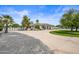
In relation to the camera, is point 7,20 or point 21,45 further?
point 7,20

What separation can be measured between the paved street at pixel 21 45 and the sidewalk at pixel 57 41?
0.25 feet

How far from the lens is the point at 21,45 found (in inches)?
173

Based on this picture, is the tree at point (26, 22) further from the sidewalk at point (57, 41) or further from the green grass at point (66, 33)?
the green grass at point (66, 33)

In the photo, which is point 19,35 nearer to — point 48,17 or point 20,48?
point 20,48

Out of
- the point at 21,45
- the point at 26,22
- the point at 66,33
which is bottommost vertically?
the point at 21,45

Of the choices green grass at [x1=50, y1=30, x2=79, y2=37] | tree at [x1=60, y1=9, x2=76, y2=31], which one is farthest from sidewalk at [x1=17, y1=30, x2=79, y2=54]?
tree at [x1=60, y1=9, x2=76, y2=31]

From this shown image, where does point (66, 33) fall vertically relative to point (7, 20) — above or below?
below

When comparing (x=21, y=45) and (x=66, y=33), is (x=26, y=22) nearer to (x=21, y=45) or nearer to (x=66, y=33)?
(x=21, y=45)

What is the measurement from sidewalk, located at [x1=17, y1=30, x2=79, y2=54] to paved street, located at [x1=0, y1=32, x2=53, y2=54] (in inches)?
3.0

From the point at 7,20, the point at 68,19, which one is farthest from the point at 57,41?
the point at 7,20

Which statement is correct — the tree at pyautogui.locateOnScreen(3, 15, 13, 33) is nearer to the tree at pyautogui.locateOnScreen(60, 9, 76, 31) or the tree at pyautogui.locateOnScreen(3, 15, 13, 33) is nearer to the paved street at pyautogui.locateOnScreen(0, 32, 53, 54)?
the paved street at pyautogui.locateOnScreen(0, 32, 53, 54)

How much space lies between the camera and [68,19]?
4.45 meters

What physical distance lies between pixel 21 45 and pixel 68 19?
0.87m

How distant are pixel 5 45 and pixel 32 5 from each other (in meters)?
0.77
